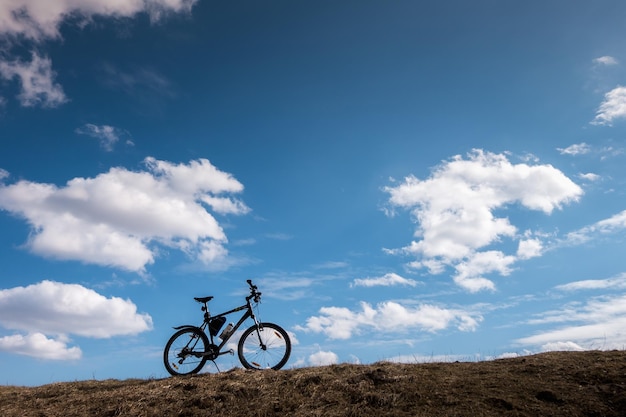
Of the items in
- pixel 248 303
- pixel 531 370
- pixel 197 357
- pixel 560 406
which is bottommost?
pixel 560 406

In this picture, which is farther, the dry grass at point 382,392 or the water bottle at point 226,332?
the water bottle at point 226,332

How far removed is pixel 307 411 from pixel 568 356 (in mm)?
7645

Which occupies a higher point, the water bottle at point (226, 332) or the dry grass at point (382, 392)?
the water bottle at point (226, 332)

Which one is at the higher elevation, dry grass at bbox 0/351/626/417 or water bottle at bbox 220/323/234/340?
water bottle at bbox 220/323/234/340

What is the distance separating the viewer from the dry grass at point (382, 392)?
10.7 m

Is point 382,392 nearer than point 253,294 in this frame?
Yes

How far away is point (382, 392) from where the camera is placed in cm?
1151

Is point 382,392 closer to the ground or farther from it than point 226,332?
closer to the ground

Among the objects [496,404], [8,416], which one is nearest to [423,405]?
[496,404]

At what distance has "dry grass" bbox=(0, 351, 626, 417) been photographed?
10.7 meters

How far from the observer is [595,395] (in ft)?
35.7

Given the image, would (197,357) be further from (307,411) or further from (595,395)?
(595,395)

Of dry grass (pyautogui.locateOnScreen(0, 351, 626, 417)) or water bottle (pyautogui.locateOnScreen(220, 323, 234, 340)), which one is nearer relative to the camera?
dry grass (pyautogui.locateOnScreen(0, 351, 626, 417))

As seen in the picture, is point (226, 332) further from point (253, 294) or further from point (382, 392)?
point (382, 392)
